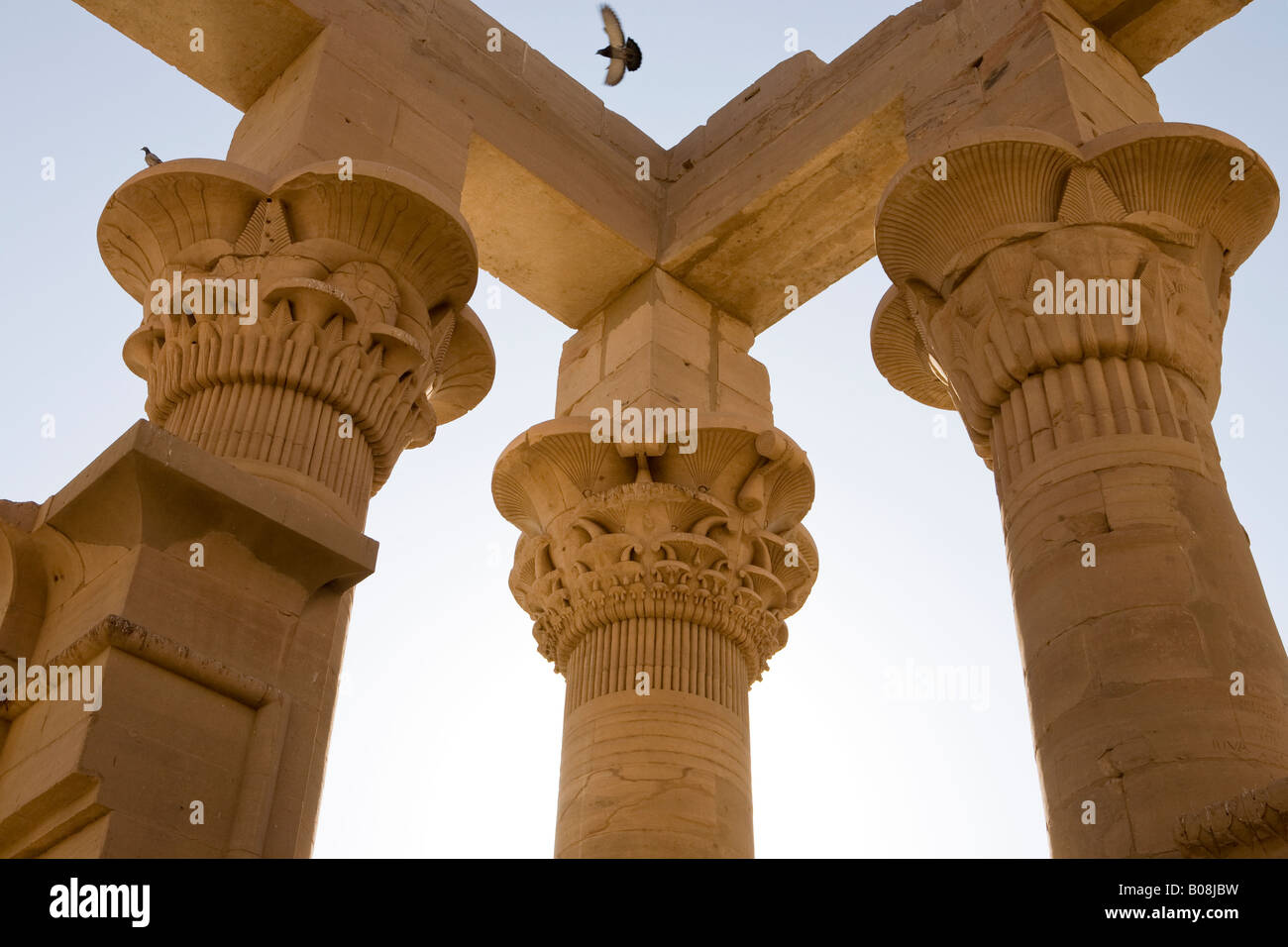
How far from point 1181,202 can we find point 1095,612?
3.16m

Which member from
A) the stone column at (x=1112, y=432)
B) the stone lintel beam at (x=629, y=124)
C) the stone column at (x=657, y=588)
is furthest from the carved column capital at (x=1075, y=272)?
the stone column at (x=657, y=588)

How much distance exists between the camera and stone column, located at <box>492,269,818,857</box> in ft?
33.5

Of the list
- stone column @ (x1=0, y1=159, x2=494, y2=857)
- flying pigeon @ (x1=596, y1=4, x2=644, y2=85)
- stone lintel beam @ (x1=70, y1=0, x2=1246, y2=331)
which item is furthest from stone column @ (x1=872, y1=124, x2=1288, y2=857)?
flying pigeon @ (x1=596, y1=4, x2=644, y2=85)

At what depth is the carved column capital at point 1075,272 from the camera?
8.48 metres

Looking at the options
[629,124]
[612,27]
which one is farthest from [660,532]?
[612,27]

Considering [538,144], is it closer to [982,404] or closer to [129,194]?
[129,194]

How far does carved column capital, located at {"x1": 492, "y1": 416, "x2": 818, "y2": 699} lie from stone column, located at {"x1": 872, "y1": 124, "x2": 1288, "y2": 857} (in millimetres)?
1835

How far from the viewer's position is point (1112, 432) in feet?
26.8

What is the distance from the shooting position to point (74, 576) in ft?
20.3

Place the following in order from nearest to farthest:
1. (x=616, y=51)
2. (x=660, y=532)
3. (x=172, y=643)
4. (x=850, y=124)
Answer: (x=172, y=643)
(x=660, y=532)
(x=850, y=124)
(x=616, y=51)

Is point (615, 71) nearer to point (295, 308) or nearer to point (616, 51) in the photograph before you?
point (616, 51)

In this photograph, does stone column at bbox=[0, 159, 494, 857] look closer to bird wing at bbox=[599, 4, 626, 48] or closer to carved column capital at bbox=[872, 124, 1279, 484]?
carved column capital at bbox=[872, 124, 1279, 484]

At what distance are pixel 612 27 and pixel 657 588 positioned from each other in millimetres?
6114

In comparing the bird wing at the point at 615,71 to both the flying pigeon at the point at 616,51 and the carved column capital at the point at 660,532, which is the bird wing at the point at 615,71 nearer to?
the flying pigeon at the point at 616,51
